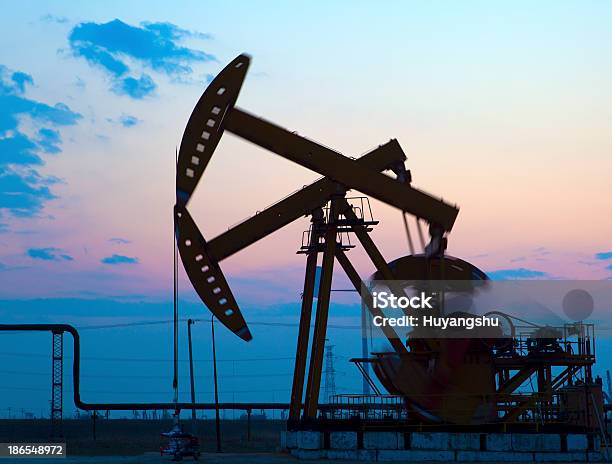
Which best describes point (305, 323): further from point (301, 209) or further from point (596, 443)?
point (596, 443)

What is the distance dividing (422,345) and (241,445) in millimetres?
19821

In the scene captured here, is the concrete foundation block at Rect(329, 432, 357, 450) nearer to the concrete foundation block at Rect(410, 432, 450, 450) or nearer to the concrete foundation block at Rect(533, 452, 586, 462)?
the concrete foundation block at Rect(410, 432, 450, 450)

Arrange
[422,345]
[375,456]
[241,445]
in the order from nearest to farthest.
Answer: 1. [375,456]
2. [422,345]
3. [241,445]

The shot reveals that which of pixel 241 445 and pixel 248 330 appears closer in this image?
pixel 248 330

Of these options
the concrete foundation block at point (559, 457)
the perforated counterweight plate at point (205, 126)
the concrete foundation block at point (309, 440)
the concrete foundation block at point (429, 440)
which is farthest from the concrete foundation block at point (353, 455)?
the perforated counterweight plate at point (205, 126)

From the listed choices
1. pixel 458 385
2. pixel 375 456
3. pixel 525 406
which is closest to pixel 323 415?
pixel 375 456

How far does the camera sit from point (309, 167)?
86.6 ft

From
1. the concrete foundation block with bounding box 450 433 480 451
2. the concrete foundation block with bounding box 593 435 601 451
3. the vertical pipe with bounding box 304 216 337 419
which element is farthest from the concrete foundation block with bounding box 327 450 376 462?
the concrete foundation block with bounding box 593 435 601 451

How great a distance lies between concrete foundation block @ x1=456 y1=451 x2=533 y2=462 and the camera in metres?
24.9

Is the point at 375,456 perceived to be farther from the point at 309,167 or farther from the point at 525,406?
the point at 309,167

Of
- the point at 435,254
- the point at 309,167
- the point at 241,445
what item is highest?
the point at 309,167

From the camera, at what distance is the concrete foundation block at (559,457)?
24.9m

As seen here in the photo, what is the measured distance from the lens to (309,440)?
25547 millimetres

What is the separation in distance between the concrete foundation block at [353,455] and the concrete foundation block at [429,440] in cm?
108
